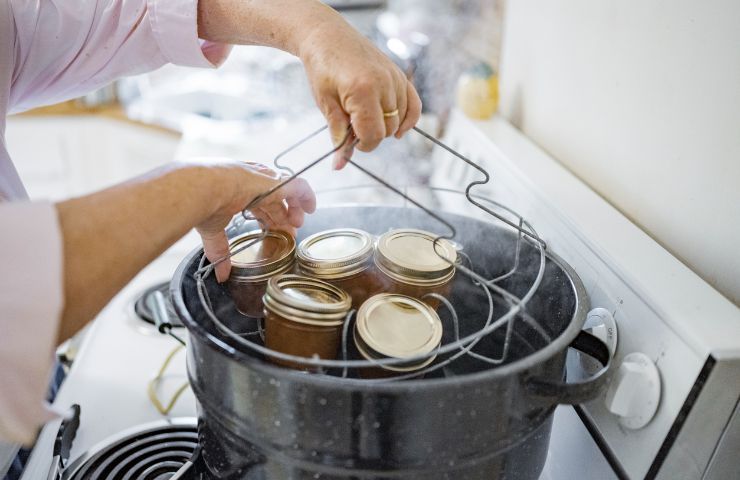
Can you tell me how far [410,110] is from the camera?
0.64 m

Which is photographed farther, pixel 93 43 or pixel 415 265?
pixel 93 43

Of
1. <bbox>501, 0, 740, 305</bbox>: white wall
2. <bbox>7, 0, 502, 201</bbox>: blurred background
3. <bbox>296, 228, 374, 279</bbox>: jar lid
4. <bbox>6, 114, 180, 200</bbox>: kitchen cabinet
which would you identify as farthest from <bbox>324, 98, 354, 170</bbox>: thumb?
<bbox>6, 114, 180, 200</bbox>: kitchen cabinet

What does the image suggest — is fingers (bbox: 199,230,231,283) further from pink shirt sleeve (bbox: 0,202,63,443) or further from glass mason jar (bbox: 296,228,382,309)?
pink shirt sleeve (bbox: 0,202,63,443)

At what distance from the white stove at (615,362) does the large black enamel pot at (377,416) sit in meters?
0.06

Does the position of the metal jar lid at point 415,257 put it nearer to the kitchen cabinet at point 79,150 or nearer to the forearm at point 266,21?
the forearm at point 266,21

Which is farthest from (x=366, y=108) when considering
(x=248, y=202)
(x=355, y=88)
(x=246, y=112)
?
(x=246, y=112)

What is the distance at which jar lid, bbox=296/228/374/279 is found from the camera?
2.16 feet

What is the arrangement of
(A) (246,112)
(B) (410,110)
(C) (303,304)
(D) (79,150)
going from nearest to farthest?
(C) (303,304)
(B) (410,110)
(A) (246,112)
(D) (79,150)

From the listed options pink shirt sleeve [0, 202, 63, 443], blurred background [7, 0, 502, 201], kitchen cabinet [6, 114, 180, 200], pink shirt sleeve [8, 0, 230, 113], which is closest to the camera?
pink shirt sleeve [0, 202, 63, 443]

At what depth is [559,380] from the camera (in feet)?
1.70

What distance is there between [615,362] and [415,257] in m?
0.24

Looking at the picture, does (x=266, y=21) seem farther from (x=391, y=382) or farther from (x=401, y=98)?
(x=391, y=382)

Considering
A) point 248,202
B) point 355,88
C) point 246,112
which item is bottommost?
point 246,112

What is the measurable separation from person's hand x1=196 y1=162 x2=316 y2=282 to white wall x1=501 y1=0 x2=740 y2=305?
427 millimetres
